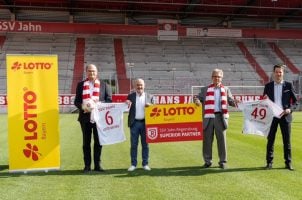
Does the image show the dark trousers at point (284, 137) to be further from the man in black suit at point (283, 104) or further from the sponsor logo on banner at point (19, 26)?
the sponsor logo on banner at point (19, 26)

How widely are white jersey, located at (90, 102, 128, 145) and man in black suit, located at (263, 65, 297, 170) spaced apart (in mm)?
2750

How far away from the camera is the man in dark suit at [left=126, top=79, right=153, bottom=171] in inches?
327

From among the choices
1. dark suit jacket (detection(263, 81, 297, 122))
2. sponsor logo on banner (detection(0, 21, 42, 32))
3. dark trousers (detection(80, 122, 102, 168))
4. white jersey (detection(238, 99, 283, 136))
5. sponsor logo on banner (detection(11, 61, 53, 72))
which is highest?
sponsor logo on banner (detection(0, 21, 42, 32))

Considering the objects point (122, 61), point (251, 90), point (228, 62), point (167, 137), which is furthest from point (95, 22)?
point (167, 137)

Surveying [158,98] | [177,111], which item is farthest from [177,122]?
[158,98]

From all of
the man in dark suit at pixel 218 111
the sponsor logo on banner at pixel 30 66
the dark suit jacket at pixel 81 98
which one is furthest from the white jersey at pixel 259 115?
the sponsor logo on banner at pixel 30 66

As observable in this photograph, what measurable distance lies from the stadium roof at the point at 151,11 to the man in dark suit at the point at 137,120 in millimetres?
25849

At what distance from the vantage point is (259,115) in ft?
28.9

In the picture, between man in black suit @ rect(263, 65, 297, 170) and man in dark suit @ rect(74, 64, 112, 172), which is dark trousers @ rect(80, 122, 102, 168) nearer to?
man in dark suit @ rect(74, 64, 112, 172)

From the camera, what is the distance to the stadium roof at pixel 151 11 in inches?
1383

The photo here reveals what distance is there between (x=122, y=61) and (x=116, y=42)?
3056 millimetres

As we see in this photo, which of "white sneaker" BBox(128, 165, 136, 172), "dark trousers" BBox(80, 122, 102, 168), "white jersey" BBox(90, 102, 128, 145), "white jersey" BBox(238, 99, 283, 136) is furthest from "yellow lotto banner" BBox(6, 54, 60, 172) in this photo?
"white jersey" BBox(238, 99, 283, 136)

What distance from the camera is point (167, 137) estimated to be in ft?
29.2

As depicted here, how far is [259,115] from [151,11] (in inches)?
1148
